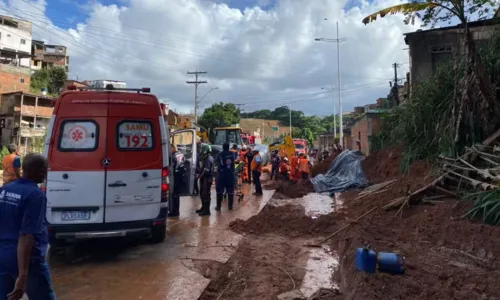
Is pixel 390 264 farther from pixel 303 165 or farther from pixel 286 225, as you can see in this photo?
pixel 303 165

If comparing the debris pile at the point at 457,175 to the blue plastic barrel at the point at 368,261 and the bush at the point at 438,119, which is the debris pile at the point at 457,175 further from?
the blue plastic barrel at the point at 368,261

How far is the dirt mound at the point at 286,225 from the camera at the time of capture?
777 centimetres

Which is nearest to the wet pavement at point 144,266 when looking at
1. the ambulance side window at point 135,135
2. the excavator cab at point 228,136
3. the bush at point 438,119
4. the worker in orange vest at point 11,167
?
the ambulance side window at point 135,135

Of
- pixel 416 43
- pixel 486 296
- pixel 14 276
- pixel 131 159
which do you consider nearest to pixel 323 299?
pixel 486 296

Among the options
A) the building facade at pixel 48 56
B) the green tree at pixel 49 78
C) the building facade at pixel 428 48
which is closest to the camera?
the building facade at pixel 428 48

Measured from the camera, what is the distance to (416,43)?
18375 mm

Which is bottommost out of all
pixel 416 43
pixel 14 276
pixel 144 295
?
pixel 144 295

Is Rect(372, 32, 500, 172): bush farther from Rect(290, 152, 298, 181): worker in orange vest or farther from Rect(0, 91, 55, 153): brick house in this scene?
Rect(0, 91, 55, 153): brick house

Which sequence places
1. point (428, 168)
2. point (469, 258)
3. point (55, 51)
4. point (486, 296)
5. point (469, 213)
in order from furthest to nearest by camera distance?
point (55, 51) → point (428, 168) → point (469, 213) → point (469, 258) → point (486, 296)

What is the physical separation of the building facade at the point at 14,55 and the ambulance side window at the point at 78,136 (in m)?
49.2

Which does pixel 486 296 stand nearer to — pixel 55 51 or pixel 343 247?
pixel 343 247

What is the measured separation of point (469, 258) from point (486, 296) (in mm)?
1691

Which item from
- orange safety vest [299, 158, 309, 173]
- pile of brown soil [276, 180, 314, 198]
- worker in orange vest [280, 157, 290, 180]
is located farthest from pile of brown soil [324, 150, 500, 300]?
worker in orange vest [280, 157, 290, 180]

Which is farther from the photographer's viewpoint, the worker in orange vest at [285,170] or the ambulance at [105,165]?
the worker in orange vest at [285,170]
